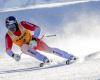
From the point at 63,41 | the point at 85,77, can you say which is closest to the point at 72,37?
the point at 63,41

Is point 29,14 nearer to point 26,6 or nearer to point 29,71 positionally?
point 26,6

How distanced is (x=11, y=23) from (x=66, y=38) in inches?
99.9

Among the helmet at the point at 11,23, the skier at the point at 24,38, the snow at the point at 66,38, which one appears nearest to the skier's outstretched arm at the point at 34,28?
the skier at the point at 24,38

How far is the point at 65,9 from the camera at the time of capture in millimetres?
13773

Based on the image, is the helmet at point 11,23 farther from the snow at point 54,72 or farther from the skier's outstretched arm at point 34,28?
the snow at point 54,72

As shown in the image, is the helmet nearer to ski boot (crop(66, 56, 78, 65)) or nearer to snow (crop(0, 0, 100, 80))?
snow (crop(0, 0, 100, 80))

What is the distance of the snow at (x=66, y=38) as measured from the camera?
7.94m

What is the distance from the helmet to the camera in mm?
9507

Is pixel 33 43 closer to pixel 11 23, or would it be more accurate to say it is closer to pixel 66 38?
pixel 11 23

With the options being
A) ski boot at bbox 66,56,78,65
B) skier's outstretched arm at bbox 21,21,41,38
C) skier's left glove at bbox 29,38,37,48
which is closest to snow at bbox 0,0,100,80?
ski boot at bbox 66,56,78,65

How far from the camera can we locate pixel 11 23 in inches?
374

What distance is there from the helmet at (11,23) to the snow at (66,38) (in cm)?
63

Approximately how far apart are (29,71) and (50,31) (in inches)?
160

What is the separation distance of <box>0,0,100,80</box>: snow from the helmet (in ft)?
2.06
